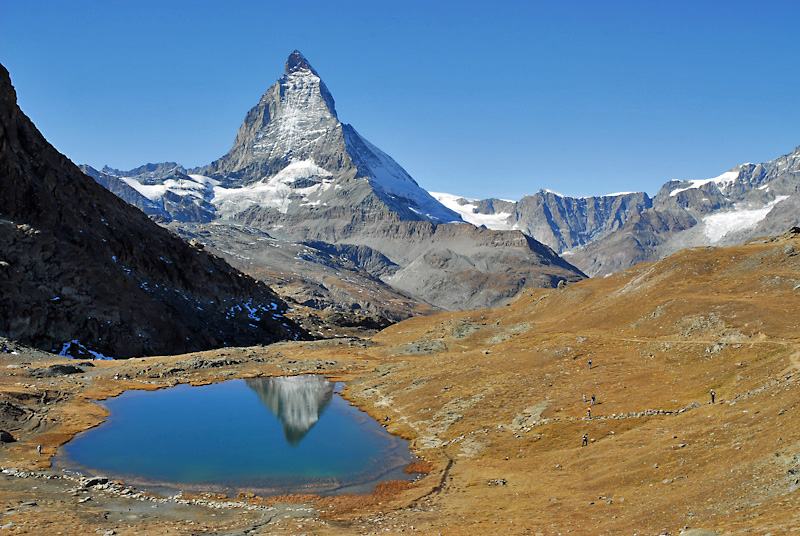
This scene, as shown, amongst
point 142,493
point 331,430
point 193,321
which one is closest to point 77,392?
point 331,430

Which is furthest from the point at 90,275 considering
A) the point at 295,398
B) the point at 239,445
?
the point at 239,445

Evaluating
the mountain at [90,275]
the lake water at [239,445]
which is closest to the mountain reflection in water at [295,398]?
the lake water at [239,445]

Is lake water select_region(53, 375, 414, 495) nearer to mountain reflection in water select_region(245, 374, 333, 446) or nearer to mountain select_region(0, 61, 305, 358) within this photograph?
mountain reflection in water select_region(245, 374, 333, 446)

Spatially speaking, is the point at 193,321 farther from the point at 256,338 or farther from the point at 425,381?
the point at 425,381

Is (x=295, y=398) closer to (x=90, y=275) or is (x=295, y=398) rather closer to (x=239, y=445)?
(x=239, y=445)

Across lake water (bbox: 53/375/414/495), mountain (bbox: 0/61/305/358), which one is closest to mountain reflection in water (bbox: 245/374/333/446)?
lake water (bbox: 53/375/414/495)
